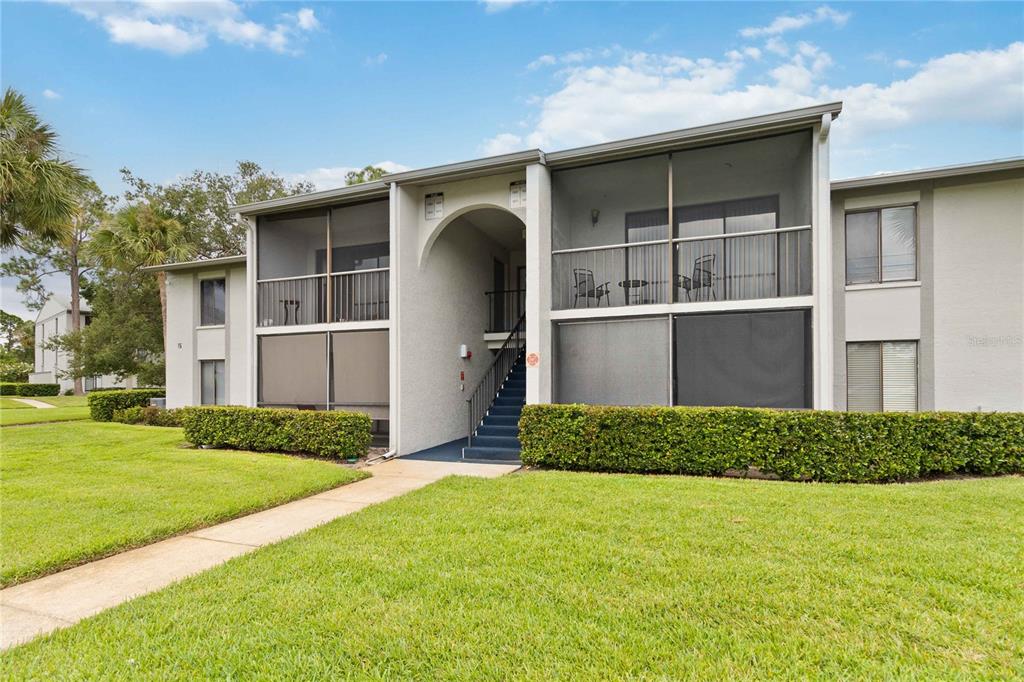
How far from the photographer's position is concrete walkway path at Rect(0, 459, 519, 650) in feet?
11.7

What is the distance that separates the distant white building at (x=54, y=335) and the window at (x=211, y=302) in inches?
1131

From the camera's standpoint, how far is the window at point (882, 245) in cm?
937

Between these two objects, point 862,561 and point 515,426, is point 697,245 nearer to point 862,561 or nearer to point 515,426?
point 515,426

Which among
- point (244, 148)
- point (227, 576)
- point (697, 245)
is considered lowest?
point (227, 576)

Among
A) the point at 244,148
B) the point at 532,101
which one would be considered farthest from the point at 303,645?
the point at 244,148

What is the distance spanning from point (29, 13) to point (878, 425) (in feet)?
52.5

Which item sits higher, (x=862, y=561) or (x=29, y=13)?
(x=29, y=13)

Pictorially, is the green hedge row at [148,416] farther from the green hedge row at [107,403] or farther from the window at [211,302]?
the window at [211,302]

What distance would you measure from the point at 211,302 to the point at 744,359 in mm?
14569

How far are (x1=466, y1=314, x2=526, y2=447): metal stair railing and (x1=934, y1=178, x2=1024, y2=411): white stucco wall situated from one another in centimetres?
838

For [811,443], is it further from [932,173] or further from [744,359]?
[932,173]

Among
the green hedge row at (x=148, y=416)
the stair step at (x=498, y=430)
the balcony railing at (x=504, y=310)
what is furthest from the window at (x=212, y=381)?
the stair step at (x=498, y=430)

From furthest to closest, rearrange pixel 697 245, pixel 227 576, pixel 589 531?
pixel 697 245
pixel 589 531
pixel 227 576

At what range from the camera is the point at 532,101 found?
50.0 ft
